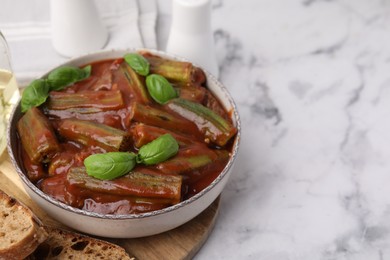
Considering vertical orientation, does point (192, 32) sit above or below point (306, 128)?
above

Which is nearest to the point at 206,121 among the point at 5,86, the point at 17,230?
the point at 17,230

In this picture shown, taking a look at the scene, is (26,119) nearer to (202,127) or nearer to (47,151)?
(47,151)

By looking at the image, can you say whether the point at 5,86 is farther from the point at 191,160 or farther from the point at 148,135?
the point at 191,160

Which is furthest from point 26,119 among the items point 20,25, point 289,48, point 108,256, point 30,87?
point 289,48

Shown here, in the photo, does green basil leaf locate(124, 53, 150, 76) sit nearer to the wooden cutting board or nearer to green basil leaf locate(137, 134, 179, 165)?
green basil leaf locate(137, 134, 179, 165)

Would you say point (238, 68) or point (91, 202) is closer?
point (91, 202)
